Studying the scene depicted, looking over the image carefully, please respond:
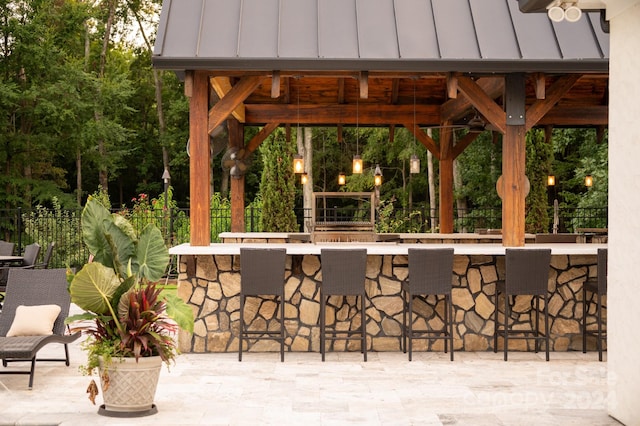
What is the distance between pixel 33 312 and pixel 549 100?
19.5 feet

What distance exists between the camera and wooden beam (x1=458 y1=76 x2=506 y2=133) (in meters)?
9.19

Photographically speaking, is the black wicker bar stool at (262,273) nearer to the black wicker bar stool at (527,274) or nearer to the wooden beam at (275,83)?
the wooden beam at (275,83)

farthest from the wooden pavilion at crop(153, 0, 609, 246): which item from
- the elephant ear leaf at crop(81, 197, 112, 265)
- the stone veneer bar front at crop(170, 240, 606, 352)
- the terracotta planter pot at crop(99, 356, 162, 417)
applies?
the terracotta planter pot at crop(99, 356, 162, 417)

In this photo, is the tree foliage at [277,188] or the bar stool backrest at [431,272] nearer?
the bar stool backrest at [431,272]

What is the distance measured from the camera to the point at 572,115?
13484 millimetres

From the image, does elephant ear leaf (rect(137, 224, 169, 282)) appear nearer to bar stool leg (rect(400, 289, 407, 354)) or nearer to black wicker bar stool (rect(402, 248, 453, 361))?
black wicker bar stool (rect(402, 248, 453, 361))

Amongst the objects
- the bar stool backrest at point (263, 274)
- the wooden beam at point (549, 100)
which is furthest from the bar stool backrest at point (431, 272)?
the wooden beam at point (549, 100)

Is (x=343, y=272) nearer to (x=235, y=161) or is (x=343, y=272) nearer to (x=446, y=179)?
(x=235, y=161)

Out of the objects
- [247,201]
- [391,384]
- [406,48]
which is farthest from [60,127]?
[391,384]

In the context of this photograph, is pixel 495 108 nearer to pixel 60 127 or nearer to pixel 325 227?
pixel 325 227

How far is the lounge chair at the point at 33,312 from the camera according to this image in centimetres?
739

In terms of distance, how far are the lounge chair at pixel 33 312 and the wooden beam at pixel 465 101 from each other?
547 centimetres

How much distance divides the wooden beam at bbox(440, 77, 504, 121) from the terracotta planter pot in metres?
5.75

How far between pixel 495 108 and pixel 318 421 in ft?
15.1
